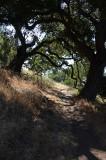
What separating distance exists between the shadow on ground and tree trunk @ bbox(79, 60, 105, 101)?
6017 millimetres

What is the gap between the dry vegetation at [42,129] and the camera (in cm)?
1023

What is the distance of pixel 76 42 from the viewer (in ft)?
68.2

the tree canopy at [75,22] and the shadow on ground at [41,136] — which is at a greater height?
the tree canopy at [75,22]

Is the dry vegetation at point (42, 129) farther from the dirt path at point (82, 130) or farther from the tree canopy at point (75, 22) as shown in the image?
the tree canopy at point (75, 22)

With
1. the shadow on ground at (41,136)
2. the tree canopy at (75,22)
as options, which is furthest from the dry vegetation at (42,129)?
the tree canopy at (75,22)

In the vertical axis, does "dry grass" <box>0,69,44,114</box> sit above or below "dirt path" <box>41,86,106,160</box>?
above

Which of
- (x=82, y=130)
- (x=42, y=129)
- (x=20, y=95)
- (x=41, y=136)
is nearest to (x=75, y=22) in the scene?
(x=82, y=130)

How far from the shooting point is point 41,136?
1116 cm

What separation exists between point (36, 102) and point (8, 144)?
12.4ft

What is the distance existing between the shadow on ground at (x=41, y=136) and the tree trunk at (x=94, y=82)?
6.02 meters

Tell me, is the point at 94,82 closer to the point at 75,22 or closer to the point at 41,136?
the point at 75,22

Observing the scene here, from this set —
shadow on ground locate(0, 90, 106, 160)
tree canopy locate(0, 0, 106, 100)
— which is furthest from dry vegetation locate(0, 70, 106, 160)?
tree canopy locate(0, 0, 106, 100)

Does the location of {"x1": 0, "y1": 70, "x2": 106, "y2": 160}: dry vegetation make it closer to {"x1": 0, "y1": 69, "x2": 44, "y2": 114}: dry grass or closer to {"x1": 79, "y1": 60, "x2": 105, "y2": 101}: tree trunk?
{"x1": 0, "y1": 69, "x2": 44, "y2": 114}: dry grass

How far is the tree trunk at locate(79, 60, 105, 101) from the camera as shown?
20.2 meters
